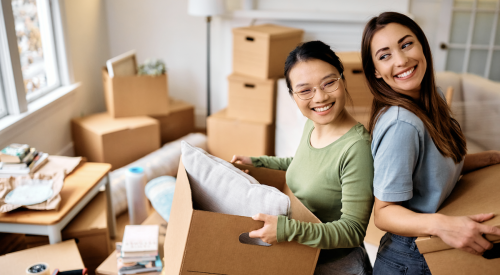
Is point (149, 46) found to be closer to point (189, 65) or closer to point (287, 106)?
point (189, 65)

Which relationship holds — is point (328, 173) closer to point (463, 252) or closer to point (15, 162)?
point (463, 252)

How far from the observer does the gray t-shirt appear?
0.94 m

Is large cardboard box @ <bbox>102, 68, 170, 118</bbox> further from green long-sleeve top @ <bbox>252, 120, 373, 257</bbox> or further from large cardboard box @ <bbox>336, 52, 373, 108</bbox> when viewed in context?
green long-sleeve top @ <bbox>252, 120, 373, 257</bbox>

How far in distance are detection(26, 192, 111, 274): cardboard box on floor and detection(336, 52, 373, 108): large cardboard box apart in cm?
176

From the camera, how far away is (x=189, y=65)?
4.07 meters

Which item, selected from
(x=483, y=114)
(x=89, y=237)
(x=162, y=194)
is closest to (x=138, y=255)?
(x=89, y=237)

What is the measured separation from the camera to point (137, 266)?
66.7 inches

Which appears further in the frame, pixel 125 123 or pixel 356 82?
pixel 125 123

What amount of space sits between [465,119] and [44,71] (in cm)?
316

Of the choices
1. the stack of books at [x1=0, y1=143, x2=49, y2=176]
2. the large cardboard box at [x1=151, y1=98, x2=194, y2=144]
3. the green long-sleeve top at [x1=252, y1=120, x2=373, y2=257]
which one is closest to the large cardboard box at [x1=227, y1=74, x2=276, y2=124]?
the large cardboard box at [x1=151, y1=98, x2=194, y2=144]

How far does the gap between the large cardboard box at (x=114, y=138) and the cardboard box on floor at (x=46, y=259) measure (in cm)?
139

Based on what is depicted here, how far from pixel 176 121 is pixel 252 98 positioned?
2.85 ft

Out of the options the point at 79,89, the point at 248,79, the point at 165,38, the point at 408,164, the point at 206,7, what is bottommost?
the point at 79,89

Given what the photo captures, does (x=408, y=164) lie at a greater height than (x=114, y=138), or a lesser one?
greater
